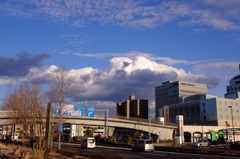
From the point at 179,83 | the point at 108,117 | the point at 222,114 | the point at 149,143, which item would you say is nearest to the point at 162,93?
the point at 179,83

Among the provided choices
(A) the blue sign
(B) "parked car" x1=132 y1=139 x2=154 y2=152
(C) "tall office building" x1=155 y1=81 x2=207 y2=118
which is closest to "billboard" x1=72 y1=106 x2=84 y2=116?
(A) the blue sign

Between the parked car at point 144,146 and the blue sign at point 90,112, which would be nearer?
the parked car at point 144,146

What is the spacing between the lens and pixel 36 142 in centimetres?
2048

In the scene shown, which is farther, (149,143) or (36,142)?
(149,143)

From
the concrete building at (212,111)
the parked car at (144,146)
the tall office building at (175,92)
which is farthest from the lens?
the tall office building at (175,92)

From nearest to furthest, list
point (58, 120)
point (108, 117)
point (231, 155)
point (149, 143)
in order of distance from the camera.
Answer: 1. point (58, 120)
2. point (231, 155)
3. point (149, 143)
4. point (108, 117)

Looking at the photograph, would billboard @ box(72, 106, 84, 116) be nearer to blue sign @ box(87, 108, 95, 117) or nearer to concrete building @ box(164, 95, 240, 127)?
blue sign @ box(87, 108, 95, 117)

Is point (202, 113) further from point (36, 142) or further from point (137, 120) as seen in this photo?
point (36, 142)

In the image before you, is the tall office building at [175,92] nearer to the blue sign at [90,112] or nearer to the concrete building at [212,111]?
the concrete building at [212,111]

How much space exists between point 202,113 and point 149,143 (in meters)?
119

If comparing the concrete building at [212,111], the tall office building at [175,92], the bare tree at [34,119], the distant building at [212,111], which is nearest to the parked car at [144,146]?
the bare tree at [34,119]

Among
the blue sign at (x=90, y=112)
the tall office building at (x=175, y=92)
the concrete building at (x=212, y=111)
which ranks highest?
the tall office building at (x=175, y=92)

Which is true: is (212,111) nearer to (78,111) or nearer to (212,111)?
(212,111)

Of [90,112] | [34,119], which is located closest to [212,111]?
[90,112]
